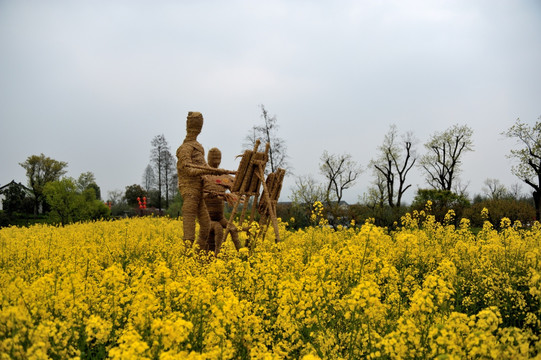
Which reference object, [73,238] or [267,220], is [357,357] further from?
[73,238]

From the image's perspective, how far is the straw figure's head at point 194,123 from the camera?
8.41m

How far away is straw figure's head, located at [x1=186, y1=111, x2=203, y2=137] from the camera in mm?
8414

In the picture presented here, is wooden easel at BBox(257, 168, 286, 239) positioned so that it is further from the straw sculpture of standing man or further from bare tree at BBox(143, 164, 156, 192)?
bare tree at BBox(143, 164, 156, 192)

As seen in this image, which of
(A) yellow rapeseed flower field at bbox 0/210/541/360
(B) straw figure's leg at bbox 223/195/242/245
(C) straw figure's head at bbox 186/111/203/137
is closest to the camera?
(A) yellow rapeseed flower field at bbox 0/210/541/360

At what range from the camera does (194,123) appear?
8422 millimetres

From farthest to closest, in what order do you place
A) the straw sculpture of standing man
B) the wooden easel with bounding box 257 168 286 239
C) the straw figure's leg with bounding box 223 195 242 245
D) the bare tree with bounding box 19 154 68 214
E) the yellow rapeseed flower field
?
the bare tree with bounding box 19 154 68 214 < the wooden easel with bounding box 257 168 286 239 < the straw sculpture of standing man < the straw figure's leg with bounding box 223 195 242 245 < the yellow rapeseed flower field

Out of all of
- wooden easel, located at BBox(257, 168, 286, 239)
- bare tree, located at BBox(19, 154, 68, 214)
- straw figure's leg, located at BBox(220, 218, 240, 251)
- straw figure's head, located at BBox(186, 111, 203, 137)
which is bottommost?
straw figure's leg, located at BBox(220, 218, 240, 251)

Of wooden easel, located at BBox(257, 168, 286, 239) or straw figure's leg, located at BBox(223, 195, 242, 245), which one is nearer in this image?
straw figure's leg, located at BBox(223, 195, 242, 245)

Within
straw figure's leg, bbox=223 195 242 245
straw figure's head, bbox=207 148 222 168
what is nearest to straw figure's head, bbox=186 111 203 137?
straw figure's head, bbox=207 148 222 168

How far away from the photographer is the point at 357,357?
340 centimetres

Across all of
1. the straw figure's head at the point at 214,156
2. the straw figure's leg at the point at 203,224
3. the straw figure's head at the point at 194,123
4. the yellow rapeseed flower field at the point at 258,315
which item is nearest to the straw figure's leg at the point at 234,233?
the straw figure's leg at the point at 203,224

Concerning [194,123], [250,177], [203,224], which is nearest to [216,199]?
[203,224]

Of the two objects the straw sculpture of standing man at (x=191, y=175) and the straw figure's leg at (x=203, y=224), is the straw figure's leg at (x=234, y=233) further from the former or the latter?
the straw sculpture of standing man at (x=191, y=175)

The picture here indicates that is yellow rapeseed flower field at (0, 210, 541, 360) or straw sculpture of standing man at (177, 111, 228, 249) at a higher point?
straw sculpture of standing man at (177, 111, 228, 249)
